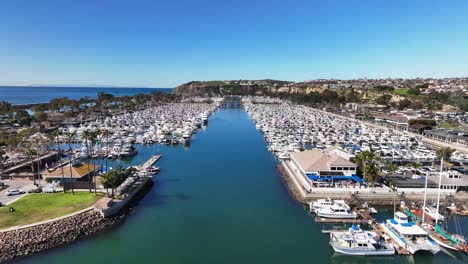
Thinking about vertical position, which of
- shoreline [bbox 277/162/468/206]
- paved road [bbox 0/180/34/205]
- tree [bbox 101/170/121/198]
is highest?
tree [bbox 101/170/121/198]

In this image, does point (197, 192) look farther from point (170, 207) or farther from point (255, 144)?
point (255, 144)

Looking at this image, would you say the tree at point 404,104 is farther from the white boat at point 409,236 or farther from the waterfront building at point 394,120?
the white boat at point 409,236

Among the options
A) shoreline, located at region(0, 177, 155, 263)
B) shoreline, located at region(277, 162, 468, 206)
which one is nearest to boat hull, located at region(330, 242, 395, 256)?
shoreline, located at region(277, 162, 468, 206)

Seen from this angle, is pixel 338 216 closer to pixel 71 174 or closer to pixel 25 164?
pixel 71 174

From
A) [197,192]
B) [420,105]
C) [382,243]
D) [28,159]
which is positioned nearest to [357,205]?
[382,243]

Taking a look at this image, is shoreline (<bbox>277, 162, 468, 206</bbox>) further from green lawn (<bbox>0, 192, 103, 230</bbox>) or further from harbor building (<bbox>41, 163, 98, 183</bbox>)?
harbor building (<bbox>41, 163, 98, 183</bbox>)

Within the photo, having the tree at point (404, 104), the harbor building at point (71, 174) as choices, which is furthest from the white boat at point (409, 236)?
the tree at point (404, 104)

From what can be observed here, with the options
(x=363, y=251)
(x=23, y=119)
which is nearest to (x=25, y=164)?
(x=23, y=119)
